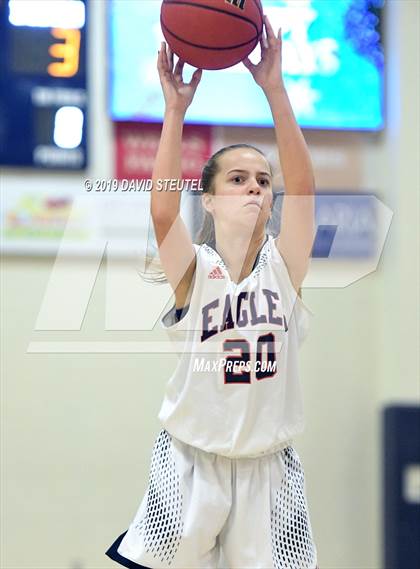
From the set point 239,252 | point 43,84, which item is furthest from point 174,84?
point 43,84

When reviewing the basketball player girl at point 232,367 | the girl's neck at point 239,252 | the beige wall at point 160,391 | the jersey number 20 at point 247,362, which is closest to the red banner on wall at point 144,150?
the beige wall at point 160,391

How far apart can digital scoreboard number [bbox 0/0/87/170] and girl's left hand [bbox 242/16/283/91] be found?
52cm

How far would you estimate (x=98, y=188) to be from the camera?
6.87 feet

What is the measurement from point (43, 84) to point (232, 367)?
917mm

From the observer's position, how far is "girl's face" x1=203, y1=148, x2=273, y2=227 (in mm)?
1674

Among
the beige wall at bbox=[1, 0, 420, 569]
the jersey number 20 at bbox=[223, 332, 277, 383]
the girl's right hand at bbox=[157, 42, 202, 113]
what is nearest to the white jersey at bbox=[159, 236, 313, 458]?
the jersey number 20 at bbox=[223, 332, 277, 383]

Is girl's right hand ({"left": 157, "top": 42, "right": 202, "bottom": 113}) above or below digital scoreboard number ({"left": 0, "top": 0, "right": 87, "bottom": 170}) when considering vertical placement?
below

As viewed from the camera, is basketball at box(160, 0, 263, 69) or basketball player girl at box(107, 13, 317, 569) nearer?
basketball player girl at box(107, 13, 317, 569)

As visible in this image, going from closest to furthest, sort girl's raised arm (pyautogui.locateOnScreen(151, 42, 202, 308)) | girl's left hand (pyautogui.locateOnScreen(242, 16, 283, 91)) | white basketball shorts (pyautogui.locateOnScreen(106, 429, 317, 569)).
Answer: white basketball shorts (pyautogui.locateOnScreen(106, 429, 317, 569))
girl's raised arm (pyautogui.locateOnScreen(151, 42, 202, 308))
girl's left hand (pyautogui.locateOnScreen(242, 16, 283, 91))

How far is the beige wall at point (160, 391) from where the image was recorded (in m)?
2.10

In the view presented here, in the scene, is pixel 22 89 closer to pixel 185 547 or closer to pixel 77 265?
pixel 77 265

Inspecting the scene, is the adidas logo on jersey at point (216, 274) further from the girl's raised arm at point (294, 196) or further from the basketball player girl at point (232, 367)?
the girl's raised arm at point (294, 196)

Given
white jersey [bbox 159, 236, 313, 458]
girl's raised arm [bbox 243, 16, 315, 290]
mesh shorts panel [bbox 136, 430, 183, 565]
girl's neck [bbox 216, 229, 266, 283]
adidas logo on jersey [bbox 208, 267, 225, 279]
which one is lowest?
mesh shorts panel [bbox 136, 430, 183, 565]

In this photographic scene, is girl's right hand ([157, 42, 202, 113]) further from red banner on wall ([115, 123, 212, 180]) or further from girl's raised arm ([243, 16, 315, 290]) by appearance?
red banner on wall ([115, 123, 212, 180])
